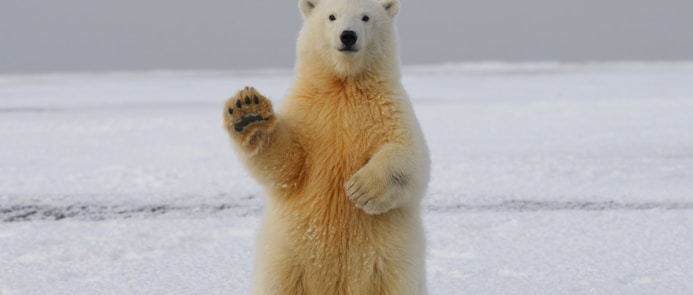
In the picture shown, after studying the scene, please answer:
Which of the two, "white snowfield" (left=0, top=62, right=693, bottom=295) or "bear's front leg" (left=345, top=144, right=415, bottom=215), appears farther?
"white snowfield" (left=0, top=62, right=693, bottom=295)

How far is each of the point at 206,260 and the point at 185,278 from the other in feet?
1.13

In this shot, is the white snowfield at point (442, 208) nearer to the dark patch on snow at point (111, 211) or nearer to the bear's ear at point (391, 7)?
the dark patch on snow at point (111, 211)

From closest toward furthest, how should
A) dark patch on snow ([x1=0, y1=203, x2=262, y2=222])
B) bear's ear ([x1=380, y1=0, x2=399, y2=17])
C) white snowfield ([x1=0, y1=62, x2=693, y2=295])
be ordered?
bear's ear ([x1=380, y1=0, x2=399, y2=17]) → white snowfield ([x1=0, y1=62, x2=693, y2=295]) → dark patch on snow ([x1=0, y1=203, x2=262, y2=222])

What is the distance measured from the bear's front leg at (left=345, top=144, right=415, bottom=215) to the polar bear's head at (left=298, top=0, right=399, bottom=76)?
297 millimetres

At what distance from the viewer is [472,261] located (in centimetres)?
393

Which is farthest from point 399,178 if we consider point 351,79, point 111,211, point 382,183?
point 111,211

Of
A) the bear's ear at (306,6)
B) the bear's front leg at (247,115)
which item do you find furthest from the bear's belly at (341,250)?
the bear's ear at (306,6)

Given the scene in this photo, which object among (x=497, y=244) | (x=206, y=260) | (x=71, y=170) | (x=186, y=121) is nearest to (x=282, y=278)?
(x=206, y=260)

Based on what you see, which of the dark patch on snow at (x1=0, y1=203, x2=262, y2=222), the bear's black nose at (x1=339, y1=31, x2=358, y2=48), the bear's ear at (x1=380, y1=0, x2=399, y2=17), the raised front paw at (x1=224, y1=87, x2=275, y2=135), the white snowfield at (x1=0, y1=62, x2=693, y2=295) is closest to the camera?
the raised front paw at (x1=224, y1=87, x2=275, y2=135)

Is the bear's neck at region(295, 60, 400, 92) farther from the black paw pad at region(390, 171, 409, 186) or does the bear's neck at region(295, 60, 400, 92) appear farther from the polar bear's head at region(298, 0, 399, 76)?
the black paw pad at region(390, 171, 409, 186)

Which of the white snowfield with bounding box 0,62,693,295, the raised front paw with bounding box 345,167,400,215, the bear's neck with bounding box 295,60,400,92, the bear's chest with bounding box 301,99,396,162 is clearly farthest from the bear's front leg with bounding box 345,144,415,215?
the white snowfield with bounding box 0,62,693,295

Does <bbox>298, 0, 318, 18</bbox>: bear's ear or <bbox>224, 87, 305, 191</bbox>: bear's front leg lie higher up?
<bbox>298, 0, 318, 18</bbox>: bear's ear

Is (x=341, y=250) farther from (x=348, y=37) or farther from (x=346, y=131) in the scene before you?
(x=348, y=37)

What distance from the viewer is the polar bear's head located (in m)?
2.25
